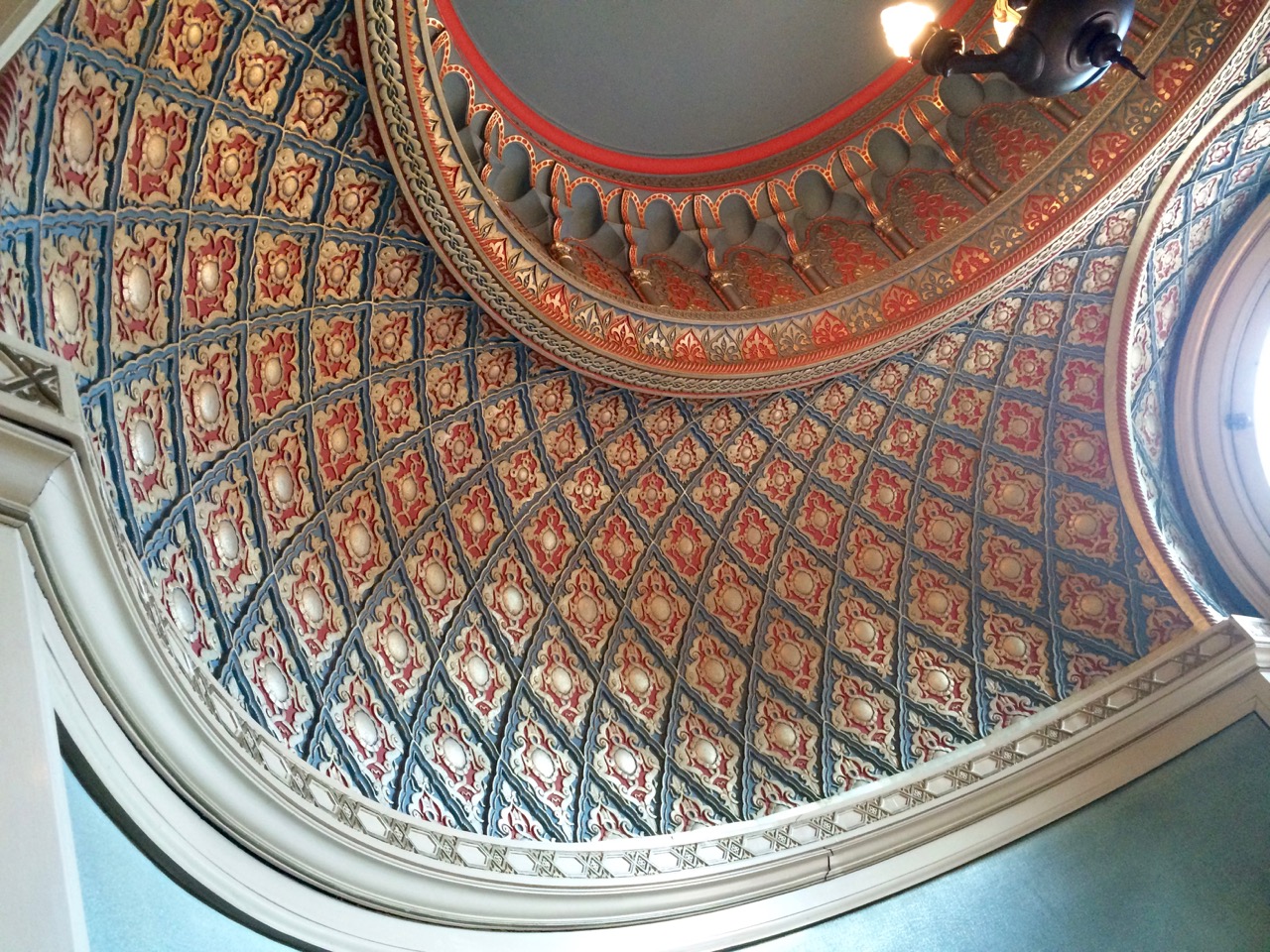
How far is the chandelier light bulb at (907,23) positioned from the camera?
426 cm

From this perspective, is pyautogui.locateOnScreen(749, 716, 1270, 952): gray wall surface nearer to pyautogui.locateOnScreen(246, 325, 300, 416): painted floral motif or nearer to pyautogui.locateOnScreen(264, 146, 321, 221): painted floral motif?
pyautogui.locateOnScreen(246, 325, 300, 416): painted floral motif

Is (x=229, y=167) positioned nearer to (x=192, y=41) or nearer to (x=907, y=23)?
(x=192, y=41)

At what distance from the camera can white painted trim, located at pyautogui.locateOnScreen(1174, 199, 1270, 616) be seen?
6.39 metres

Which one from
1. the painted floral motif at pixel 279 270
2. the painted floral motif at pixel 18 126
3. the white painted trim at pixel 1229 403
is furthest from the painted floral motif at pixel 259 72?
the white painted trim at pixel 1229 403

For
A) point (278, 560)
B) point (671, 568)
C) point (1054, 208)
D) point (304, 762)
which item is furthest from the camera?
point (671, 568)

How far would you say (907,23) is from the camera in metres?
4.26

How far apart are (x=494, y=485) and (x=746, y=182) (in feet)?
9.75

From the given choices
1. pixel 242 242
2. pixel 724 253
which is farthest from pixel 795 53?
pixel 242 242

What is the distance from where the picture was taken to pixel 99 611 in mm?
3033

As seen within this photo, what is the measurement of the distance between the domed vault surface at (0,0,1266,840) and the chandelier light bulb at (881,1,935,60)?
216cm

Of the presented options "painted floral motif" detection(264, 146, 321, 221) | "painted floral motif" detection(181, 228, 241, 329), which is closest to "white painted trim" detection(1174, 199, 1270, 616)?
"painted floral motif" detection(264, 146, 321, 221)

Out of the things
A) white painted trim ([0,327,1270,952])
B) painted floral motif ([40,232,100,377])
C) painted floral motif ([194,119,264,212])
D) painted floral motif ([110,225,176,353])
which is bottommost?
white painted trim ([0,327,1270,952])

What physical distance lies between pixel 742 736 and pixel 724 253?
11.1 ft

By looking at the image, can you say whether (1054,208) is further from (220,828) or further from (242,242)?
(220,828)
